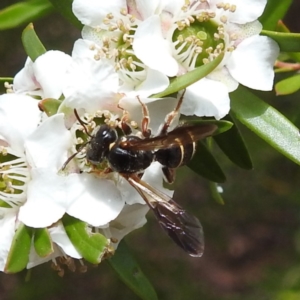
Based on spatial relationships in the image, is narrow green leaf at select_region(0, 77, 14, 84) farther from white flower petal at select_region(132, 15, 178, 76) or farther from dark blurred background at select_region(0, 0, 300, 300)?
dark blurred background at select_region(0, 0, 300, 300)

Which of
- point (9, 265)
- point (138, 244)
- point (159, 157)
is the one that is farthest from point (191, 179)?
point (9, 265)

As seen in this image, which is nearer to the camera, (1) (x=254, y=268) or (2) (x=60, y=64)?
(2) (x=60, y=64)

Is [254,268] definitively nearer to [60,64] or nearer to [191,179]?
[191,179]

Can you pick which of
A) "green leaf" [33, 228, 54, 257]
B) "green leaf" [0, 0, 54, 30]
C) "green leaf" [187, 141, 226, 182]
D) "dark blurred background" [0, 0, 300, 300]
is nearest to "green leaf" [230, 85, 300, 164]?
"green leaf" [187, 141, 226, 182]

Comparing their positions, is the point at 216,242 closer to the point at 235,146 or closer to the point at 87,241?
the point at 235,146

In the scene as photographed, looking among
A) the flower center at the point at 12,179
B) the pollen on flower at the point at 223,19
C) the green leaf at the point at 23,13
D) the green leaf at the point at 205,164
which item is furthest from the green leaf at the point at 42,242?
the green leaf at the point at 23,13

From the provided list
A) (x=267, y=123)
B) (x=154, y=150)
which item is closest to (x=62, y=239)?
(x=154, y=150)

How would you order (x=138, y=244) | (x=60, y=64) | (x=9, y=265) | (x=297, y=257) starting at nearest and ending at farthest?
1. (x=9, y=265)
2. (x=60, y=64)
3. (x=297, y=257)
4. (x=138, y=244)
